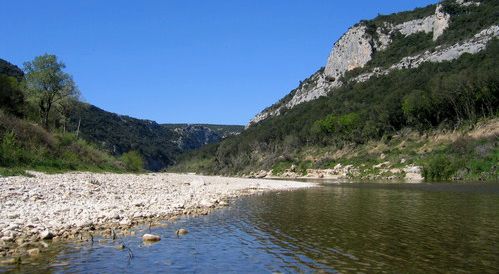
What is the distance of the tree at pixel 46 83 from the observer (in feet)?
213

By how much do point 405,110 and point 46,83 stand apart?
84.0 metres

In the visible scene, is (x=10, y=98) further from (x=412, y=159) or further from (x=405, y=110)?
(x=405, y=110)

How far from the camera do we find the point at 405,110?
107m

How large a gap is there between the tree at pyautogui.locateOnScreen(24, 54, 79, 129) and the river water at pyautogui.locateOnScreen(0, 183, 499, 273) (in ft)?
174

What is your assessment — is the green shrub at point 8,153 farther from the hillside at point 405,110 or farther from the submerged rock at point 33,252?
the hillside at point 405,110

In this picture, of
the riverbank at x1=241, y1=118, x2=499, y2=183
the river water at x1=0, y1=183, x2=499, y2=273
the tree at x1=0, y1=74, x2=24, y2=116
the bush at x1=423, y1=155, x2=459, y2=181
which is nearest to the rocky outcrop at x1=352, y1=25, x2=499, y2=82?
the riverbank at x1=241, y1=118, x2=499, y2=183

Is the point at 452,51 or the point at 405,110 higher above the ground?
the point at 452,51

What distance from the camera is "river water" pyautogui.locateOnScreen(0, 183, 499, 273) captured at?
12336 millimetres

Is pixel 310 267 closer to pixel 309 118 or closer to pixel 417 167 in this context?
pixel 417 167

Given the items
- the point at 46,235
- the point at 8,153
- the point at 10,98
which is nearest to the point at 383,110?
the point at 10,98

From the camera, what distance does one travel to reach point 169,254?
550 inches

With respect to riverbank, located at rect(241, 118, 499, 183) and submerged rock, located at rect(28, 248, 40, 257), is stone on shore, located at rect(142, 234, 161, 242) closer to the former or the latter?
submerged rock, located at rect(28, 248, 40, 257)

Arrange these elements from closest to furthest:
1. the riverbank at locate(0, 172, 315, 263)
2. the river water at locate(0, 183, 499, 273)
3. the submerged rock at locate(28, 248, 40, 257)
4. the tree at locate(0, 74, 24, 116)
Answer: the river water at locate(0, 183, 499, 273)
the submerged rock at locate(28, 248, 40, 257)
the riverbank at locate(0, 172, 315, 263)
the tree at locate(0, 74, 24, 116)

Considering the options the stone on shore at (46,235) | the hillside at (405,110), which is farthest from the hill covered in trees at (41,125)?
the hillside at (405,110)
